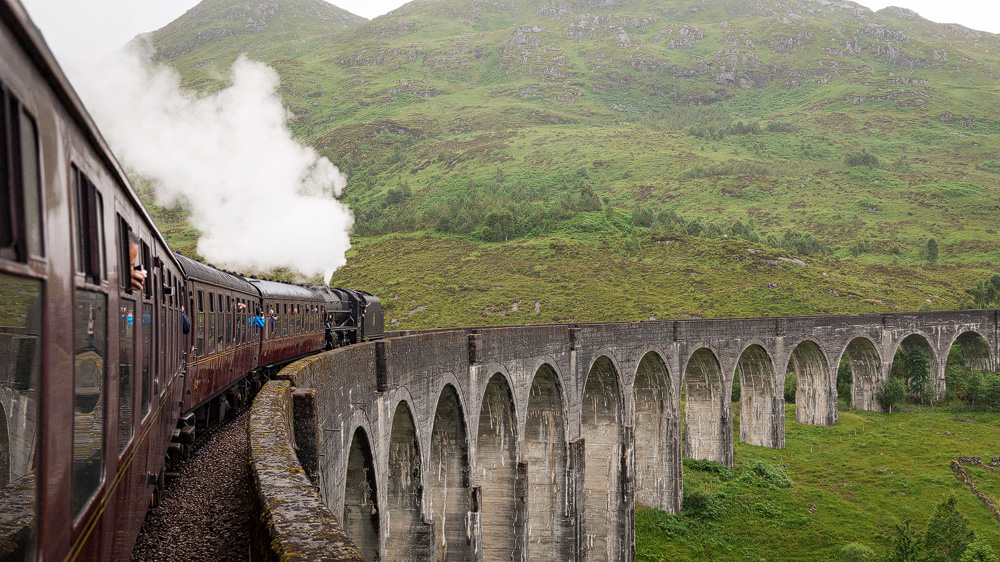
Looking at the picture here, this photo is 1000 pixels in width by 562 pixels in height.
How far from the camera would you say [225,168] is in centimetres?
4709

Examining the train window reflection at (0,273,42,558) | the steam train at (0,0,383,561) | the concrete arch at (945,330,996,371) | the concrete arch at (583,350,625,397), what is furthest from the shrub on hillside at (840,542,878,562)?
the concrete arch at (945,330,996,371)

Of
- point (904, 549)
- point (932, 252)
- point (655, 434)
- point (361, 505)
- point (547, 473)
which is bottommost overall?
point (904, 549)

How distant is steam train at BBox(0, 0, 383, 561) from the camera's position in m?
2.10

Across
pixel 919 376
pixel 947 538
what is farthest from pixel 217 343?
Answer: pixel 919 376

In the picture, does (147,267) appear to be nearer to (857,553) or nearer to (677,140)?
(857,553)

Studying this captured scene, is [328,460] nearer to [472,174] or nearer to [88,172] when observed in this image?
[88,172]

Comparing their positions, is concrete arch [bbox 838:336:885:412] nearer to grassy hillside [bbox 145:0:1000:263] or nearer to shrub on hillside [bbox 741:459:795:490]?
shrub on hillside [bbox 741:459:795:490]

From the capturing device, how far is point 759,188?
10725 centimetres

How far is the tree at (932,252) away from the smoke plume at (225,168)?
A: 61039 mm

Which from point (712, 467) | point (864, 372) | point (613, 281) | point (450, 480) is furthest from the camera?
point (613, 281)

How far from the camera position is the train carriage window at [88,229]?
2973 mm

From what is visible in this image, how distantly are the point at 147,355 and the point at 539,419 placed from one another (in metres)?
19.1

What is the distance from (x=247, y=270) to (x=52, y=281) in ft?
107

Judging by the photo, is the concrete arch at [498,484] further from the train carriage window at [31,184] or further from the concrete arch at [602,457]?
the train carriage window at [31,184]
